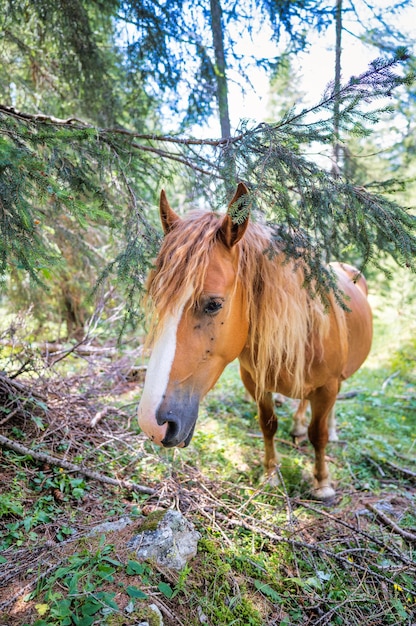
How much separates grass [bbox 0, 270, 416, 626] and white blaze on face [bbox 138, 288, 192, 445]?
1.94 ft

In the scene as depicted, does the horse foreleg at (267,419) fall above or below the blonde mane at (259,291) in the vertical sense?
below

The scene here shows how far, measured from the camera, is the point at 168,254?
1974 mm

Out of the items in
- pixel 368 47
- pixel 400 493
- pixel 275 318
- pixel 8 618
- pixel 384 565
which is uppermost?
pixel 368 47

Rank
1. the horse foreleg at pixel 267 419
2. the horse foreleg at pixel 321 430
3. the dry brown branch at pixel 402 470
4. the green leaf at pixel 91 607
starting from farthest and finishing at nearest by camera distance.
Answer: the dry brown branch at pixel 402 470 → the horse foreleg at pixel 267 419 → the horse foreleg at pixel 321 430 → the green leaf at pixel 91 607

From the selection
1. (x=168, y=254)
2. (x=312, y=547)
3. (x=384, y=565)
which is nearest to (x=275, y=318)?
(x=168, y=254)

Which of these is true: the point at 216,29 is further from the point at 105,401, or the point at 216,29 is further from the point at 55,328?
the point at 55,328

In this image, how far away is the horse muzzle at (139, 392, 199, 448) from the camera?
1.68 m

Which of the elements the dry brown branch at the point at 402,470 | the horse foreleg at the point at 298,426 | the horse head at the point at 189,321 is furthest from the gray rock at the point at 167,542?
the horse foreleg at the point at 298,426

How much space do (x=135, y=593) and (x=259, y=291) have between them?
5.56 ft

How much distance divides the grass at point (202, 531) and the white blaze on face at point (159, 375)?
591 mm

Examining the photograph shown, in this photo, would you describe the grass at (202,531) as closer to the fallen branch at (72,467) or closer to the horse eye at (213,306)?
the fallen branch at (72,467)

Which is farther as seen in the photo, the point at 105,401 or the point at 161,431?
the point at 105,401

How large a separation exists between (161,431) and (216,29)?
4.34 meters

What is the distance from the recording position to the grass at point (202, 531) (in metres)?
1.51
